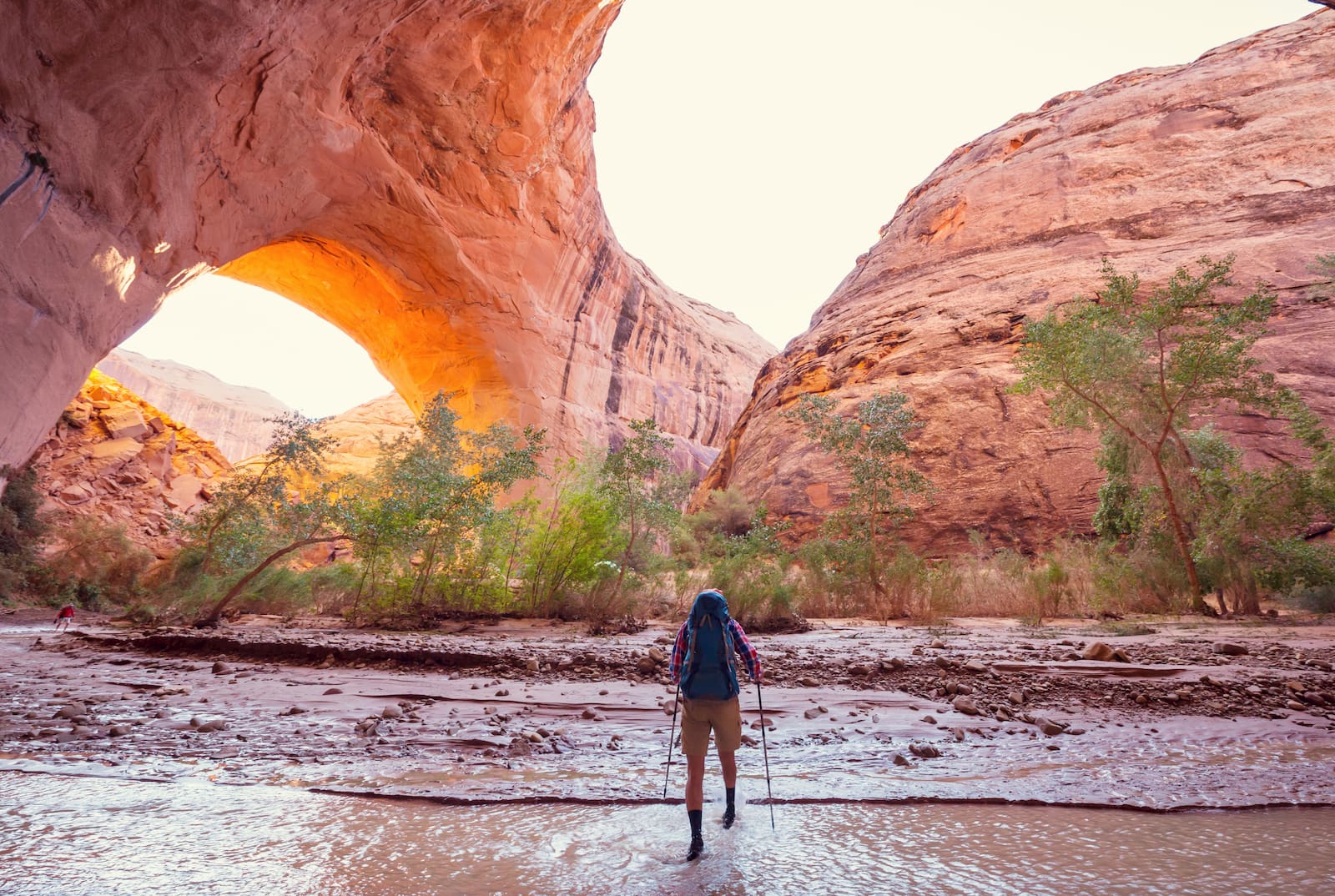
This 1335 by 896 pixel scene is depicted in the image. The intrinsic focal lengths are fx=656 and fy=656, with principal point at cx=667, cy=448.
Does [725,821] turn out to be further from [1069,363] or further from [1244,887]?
[1069,363]

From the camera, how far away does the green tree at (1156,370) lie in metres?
12.1

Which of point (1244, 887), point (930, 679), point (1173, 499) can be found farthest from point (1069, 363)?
point (1244, 887)

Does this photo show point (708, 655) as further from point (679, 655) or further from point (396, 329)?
point (396, 329)

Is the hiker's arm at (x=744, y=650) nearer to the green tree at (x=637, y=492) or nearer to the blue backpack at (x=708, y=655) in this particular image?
the blue backpack at (x=708, y=655)

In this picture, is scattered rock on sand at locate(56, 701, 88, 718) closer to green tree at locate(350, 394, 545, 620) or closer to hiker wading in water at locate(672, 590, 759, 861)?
hiker wading in water at locate(672, 590, 759, 861)

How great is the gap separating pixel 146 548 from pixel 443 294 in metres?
11.7

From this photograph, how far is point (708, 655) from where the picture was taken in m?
2.99

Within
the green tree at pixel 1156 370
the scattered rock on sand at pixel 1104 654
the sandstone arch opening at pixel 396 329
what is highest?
the sandstone arch opening at pixel 396 329

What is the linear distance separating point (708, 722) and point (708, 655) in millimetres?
298

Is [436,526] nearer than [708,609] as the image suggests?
No

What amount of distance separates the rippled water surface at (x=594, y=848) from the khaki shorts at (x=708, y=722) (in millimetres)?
358

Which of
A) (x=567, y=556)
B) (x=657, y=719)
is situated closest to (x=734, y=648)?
(x=657, y=719)

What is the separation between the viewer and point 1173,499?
1224 cm

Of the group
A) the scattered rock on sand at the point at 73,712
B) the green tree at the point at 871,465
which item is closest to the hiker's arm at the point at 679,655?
the scattered rock on sand at the point at 73,712
